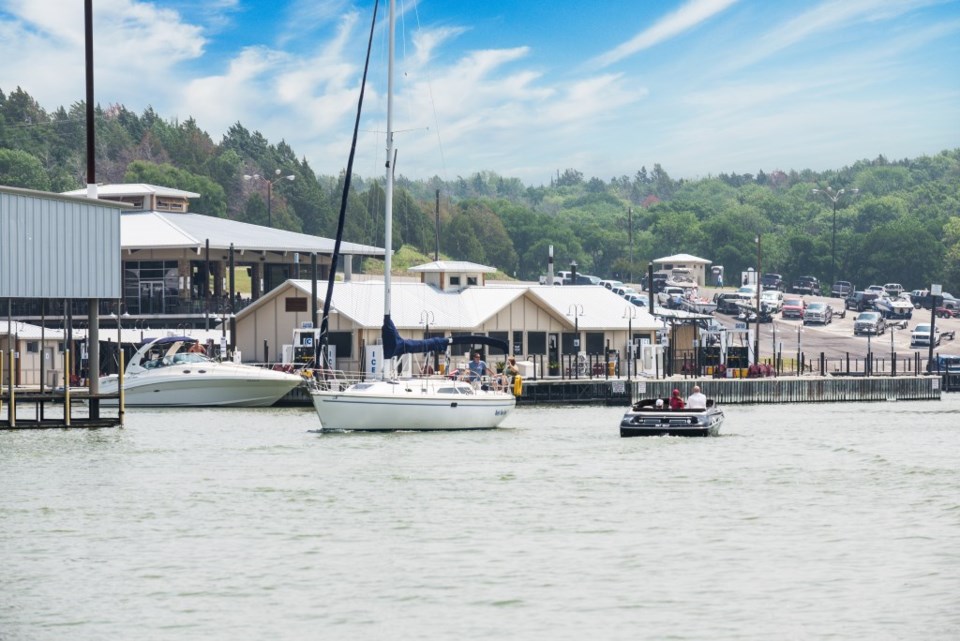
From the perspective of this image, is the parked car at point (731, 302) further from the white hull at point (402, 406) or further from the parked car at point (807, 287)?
the white hull at point (402, 406)

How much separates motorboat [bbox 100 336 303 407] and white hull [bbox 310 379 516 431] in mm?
15330

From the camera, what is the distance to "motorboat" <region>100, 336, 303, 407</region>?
66.1 m

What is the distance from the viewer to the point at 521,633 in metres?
21.9

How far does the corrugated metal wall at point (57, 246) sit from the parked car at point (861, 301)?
10109 centimetres

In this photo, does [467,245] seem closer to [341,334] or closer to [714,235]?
[714,235]

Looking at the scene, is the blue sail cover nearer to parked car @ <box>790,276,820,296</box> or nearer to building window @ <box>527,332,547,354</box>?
building window @ <box>527,332,547,354</box>

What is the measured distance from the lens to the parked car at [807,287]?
163750mm

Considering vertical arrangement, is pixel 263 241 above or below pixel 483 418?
above

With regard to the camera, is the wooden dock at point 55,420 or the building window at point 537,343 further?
the building window at point 537,343

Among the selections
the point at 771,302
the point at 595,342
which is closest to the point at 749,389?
the point at 595,342

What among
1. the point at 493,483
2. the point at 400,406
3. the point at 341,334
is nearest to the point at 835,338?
the point at 341,334

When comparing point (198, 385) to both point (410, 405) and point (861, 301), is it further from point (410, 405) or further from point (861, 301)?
point (861, 301)

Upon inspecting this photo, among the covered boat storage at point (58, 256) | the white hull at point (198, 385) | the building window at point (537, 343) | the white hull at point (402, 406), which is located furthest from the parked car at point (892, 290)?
the covered boat storage at point (58, 256)

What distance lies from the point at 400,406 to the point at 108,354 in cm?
3523
